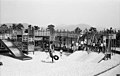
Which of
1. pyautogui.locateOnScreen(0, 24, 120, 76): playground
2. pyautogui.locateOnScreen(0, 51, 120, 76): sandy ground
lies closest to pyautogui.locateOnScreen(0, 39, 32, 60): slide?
pyautogui.locateOnScreen(0, 24, 120, 76): playground

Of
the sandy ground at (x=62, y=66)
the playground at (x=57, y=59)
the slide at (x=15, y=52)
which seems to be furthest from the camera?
the slide at (x=15, y=52)

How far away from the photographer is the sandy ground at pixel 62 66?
24.2 ft

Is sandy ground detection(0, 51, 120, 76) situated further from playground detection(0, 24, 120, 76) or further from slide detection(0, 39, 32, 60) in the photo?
slide detection(0, 39, 32, 60)

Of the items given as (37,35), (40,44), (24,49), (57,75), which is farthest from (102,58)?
(40,44)

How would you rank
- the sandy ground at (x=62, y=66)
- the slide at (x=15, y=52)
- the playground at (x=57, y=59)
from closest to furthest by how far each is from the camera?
the sandy ground at (x=62, y=66) → the playground at (x=57, y=59) → the slide at (x=15, y=52)

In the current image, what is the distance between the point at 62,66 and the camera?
9.15 meters

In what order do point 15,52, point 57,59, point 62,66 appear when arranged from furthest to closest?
point 15,52 → point 57,59 → point 62,66

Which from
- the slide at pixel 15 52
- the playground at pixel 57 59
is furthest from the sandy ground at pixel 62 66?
the slide at pixel 15 52

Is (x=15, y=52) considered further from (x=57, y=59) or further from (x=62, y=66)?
(x=62, y=66)

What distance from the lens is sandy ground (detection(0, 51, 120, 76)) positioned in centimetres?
737

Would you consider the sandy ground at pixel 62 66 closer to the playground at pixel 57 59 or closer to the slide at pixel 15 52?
the playground at pixel 57 59

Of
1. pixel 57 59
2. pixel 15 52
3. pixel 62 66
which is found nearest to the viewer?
pixel 62 66

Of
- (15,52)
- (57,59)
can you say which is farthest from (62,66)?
(15,52)

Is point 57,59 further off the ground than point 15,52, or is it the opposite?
point 15,52
